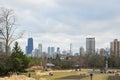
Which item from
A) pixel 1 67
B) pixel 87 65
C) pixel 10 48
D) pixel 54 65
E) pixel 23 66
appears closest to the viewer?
pixel 1 67

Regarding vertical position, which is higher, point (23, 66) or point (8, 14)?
point (8, 14)

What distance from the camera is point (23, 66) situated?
56.4 metres

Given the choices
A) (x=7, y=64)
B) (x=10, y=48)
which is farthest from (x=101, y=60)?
(x=7, y=64)

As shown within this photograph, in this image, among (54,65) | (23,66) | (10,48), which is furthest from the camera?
(54,65)

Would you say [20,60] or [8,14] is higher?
[8,14]

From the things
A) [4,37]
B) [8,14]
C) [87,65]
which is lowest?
[87,65]

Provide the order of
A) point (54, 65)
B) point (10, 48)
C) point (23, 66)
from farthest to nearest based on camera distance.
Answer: point (54, 65)
point (10, 48)
point (23, 66)

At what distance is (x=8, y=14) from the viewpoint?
57438mm

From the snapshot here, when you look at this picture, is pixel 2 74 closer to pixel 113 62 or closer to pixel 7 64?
pixel 7 64

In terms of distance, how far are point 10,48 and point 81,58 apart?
2199 inches

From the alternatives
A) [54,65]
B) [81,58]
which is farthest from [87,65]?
[54,65]

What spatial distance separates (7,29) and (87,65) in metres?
56.1

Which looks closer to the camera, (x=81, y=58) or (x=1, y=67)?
(x=1, y=67)

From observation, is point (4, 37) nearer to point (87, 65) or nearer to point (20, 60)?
point (20, 60)
